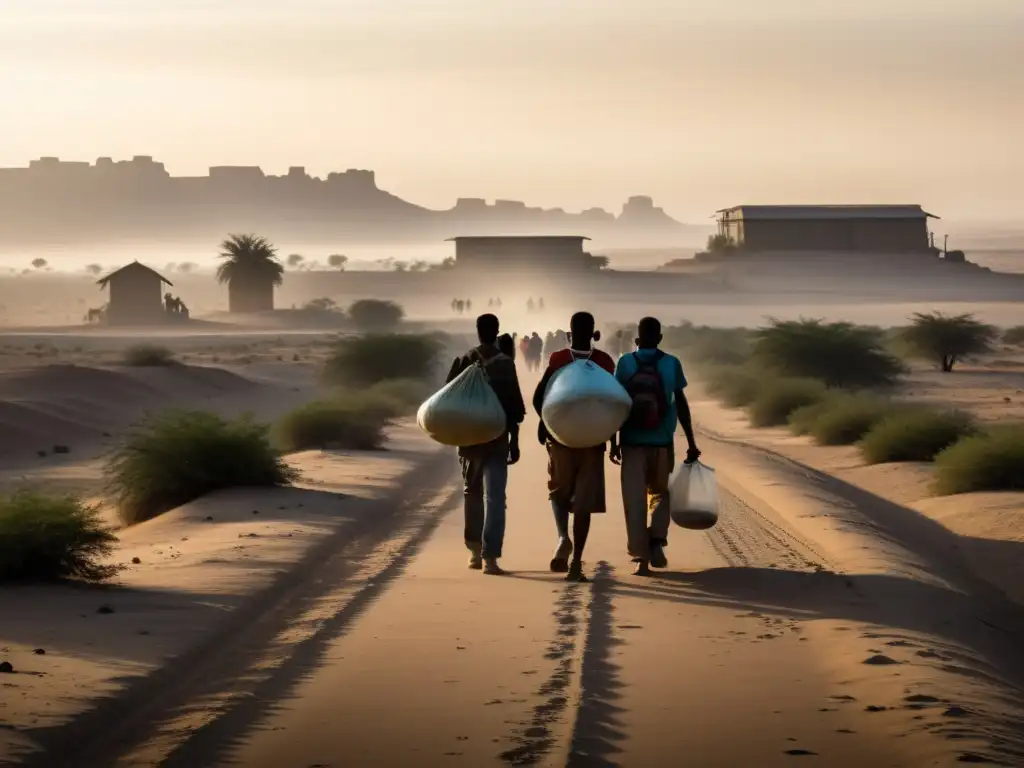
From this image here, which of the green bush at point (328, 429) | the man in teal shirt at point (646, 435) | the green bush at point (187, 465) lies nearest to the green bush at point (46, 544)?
the man in teal shirt at point (646, 435)

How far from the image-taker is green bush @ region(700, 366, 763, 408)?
4200 cm

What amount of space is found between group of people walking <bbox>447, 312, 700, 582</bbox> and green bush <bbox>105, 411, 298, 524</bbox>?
A: 6976 millimetres

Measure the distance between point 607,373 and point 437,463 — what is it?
1259 cm

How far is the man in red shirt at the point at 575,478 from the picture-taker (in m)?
13.6

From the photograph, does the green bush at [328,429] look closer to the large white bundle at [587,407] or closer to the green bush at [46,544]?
the green bush at [46,544]

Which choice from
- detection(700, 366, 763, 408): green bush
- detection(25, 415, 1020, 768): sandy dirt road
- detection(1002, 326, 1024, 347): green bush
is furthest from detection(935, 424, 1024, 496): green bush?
detection(1002, 326, 1024, 347): green bush

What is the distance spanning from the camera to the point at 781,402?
119 feet

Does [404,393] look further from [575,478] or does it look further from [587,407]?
[587,407]

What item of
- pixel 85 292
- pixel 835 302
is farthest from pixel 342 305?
pixel 85 292

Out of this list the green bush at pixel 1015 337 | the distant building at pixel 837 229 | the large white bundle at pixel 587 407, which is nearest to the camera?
the large white bundle at pixel 587 407

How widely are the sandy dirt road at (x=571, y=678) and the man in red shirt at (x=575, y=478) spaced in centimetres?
28

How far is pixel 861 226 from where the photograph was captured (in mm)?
118438

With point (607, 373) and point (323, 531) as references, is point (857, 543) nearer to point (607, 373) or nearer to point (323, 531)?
point (607, 373)

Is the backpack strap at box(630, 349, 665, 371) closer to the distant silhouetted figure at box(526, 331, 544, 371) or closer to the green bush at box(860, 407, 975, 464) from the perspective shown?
the green bush at box(860, 407, 975, 464)
